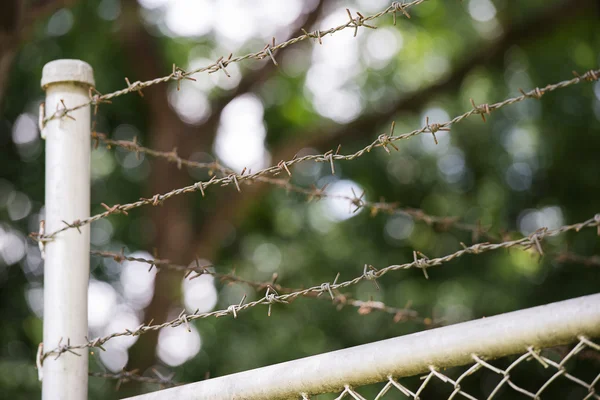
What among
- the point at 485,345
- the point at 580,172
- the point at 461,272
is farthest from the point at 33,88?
the point at 485,345

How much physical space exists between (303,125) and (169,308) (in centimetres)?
300

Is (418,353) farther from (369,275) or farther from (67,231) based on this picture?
(67,231)

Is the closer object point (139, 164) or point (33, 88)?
point (33, 88)

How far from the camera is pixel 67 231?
1377 mm

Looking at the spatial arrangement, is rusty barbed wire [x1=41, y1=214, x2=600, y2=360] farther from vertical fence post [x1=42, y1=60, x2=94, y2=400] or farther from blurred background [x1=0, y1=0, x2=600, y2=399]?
blurred background [x1=0, y1=0, x2=600, y2=399]

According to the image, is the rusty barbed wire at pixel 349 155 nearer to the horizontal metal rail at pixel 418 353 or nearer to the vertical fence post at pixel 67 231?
the vertical fence post at pixel 67 231

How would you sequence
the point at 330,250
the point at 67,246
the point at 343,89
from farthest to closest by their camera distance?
1. the point at 343,89
2. the point at 330,250
3. the point at 67,246

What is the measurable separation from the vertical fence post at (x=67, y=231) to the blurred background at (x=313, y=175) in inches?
166

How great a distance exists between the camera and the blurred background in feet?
20.0

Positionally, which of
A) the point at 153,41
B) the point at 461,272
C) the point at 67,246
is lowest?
the point at 67,246

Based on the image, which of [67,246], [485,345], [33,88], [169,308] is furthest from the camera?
[33,88]

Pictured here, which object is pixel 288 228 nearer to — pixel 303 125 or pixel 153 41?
pixel 303 125

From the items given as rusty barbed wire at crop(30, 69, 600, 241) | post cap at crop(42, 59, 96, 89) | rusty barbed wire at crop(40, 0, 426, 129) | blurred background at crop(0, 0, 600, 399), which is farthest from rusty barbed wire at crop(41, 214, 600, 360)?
blurred background at crop(0, 0, 600, 399)

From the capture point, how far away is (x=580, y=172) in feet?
22.0
